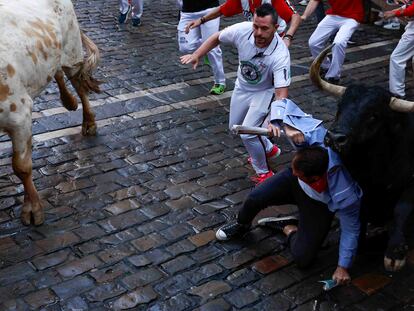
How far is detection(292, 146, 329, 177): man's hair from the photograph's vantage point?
4.30 metres

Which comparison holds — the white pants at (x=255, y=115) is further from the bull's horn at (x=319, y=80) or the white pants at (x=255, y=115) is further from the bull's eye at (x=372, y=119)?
the bull's eye at (x=372, y=119)

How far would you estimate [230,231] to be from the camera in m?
5.20

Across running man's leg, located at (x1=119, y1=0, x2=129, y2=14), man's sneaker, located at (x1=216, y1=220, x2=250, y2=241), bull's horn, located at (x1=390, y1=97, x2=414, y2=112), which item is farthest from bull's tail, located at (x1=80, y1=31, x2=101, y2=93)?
running man's leg, located at (x1=119, y1=0, x2=129, y2=14)

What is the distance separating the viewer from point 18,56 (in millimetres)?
5242

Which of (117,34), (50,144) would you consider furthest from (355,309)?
(117,34)

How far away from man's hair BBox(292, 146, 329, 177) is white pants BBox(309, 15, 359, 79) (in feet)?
16.6

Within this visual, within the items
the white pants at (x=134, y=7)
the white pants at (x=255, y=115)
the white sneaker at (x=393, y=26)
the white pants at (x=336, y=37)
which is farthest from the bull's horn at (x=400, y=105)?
the white sneaker at (x=393, y=26)

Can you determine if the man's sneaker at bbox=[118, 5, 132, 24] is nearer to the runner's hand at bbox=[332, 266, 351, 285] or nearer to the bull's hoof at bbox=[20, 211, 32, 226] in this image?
the bull's hoof at bbox=[20, 211, 32, 226]

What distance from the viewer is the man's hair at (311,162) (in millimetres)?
4297

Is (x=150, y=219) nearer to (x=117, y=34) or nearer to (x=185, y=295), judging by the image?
(x=185, y=295)

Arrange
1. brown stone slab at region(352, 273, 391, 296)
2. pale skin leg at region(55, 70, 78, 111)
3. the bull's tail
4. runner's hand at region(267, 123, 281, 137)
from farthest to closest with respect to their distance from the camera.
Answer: the bull's tail
pale skin leg at region(55, 70, 78, 111)
runner's hand at region(267, 123, 281, 137)
brown stone slab at region(352, 273, 391, 296)

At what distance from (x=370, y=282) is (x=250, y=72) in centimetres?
241

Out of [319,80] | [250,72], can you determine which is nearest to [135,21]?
[250,72]

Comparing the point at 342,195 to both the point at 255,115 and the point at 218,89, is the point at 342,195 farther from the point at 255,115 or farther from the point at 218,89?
the point at 218,89
